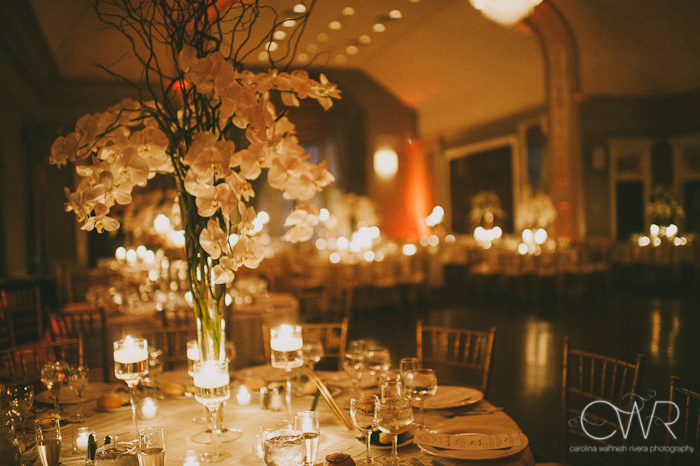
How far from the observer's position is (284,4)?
2600 millimetres

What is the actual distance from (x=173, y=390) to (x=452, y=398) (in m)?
1.12

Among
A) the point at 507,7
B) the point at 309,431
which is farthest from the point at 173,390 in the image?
the point at 507,7

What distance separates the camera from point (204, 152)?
1.41 m

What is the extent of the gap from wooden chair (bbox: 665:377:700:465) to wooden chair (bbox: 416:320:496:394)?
764 mm

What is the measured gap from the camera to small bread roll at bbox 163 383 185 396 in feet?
6.97

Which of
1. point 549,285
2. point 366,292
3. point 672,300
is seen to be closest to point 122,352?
point 366,292

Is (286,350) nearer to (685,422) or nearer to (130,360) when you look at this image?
(130,360)

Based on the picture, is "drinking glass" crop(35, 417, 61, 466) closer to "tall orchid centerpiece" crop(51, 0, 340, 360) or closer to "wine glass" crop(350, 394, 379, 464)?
"tall orchid centerpiece" crop(51, 0, 340, 360)

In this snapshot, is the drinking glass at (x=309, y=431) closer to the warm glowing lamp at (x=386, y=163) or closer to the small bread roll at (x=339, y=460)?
the small bread roll at (x=339, y=460)

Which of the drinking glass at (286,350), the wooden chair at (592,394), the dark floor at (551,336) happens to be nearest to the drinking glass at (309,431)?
the drinking glass at (286,350)

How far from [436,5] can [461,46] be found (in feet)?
4.68

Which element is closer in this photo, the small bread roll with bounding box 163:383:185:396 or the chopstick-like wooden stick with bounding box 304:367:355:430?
the chopstick-like wooden stick with bounding box 304:367:355:430

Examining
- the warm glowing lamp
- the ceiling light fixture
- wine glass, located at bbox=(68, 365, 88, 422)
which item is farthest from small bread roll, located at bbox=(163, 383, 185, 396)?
the warm glowing lamp

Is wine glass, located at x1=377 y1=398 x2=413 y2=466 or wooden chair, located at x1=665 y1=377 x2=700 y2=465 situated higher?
wine glass, located at x1=377 y1=398 x2=413 y2=466
